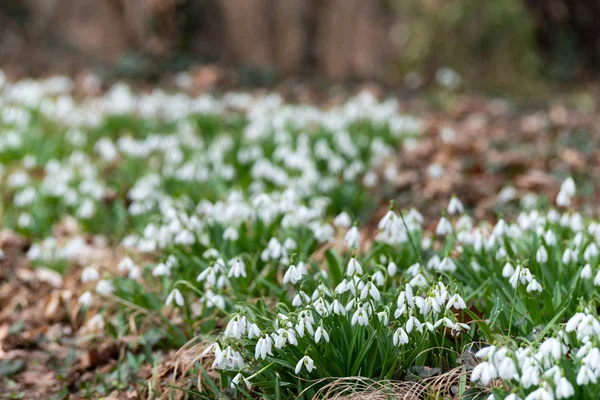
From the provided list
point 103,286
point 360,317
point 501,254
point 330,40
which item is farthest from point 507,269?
point 330,40

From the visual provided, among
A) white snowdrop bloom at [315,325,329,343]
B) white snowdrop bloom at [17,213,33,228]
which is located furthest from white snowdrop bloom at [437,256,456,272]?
white snowdrop bloom at [17,213,33,228]

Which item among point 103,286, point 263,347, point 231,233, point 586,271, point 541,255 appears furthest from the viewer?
point 231,233

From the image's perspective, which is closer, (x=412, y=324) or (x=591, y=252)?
(x=412, y=324)

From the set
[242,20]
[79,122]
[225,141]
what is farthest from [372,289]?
[242,20]

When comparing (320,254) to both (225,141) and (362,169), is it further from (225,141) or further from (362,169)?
(225,141)

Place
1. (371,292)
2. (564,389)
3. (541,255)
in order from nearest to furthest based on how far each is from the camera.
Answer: (564,389), (371,292), (541,255)

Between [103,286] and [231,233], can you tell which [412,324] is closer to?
[231,233]
